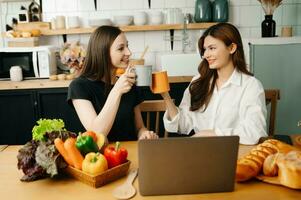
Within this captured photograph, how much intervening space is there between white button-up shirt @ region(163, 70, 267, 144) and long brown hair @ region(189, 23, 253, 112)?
0.10ft

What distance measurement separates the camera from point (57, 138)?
1.21 m

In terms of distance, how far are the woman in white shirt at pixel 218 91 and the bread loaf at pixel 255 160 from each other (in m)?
0.54

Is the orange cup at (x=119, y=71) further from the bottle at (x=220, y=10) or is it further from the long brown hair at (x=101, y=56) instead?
the bottle at (x=220, y=10)

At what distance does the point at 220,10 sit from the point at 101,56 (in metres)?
2.03

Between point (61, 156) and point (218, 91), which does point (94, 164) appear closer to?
point (61, 156)

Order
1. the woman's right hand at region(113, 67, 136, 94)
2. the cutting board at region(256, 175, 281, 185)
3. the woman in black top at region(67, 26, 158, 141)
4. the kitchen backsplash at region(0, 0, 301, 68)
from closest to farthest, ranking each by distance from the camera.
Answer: the cutting board at region(256, 175, 281, 185) < the woman's right hand at region(113, 67, 136, 94) < the woman in black top at region(67, 26, 158, 141) < the kitchen backsplash at region(0, 0, 301, 68)

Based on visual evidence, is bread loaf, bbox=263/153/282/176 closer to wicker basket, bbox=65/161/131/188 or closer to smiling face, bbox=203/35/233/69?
wicker basket, bbox=65/161/131/188

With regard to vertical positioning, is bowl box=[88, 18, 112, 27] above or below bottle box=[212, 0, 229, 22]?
below

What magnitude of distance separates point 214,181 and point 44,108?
2418mm

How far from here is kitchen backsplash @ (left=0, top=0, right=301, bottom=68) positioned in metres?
3.69

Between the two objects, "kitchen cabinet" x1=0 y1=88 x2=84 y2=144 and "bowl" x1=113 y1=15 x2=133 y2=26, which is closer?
"kitchen cabinet" x1=0 y1=88 x2=84 y2=144

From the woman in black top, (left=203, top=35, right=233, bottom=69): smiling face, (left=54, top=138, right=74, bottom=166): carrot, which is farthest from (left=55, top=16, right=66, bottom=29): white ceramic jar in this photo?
(left=54, top=138, right=74, bottom=166): carrot

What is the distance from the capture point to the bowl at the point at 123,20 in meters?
3.52

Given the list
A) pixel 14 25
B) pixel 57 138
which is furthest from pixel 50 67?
pixel 57 138
